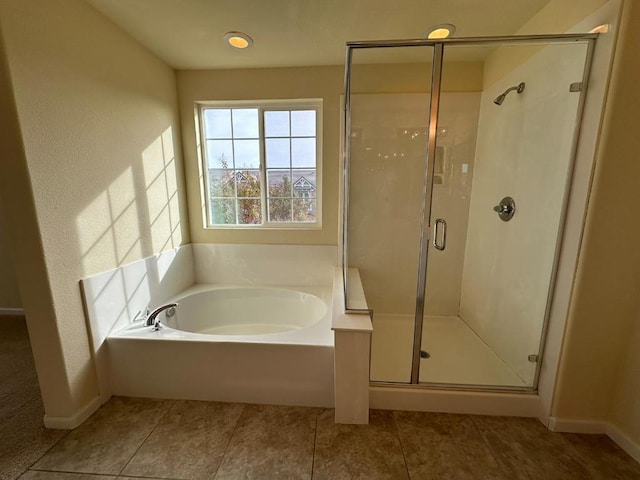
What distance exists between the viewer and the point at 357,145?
2.23 meters

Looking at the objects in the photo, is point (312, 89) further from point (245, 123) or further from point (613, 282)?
point (613, 282)

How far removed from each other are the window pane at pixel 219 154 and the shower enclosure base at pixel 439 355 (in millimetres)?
2057

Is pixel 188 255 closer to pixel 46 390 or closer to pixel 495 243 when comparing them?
pixel 46 390

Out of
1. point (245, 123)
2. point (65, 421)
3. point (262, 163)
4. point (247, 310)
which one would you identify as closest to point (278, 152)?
point (262, 163)

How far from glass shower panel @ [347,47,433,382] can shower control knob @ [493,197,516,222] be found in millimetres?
569

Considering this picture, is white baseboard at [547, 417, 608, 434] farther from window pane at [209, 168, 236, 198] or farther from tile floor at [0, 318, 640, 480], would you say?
window pane at [209, 168, 236, 198]

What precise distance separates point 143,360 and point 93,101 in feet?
5.07

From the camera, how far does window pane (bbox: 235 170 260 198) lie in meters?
2.47

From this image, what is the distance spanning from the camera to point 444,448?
4.24ft

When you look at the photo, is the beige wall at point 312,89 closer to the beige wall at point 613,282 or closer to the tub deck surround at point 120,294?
the tub deck surround at point 120,294

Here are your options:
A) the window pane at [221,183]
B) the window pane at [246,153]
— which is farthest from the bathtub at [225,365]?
the window pane at [246,153]

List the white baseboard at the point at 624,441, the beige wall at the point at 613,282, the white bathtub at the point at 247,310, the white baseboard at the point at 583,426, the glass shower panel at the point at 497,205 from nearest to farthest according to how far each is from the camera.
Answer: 1. the beige wall at the point at 613,282
2. the white baseboard at the point at 624,441
3. the white baseboard at the point at 583,426
4. the glass shower panel at the point at 497,205
5. the white bathtub at the point at 247,310

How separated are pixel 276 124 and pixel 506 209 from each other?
6.55 ft

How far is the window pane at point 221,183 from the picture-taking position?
2.49 meters
